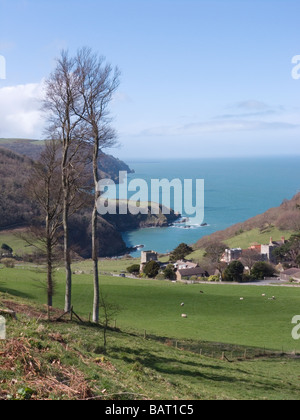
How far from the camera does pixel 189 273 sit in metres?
61.9

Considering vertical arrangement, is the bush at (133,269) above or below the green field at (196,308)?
below

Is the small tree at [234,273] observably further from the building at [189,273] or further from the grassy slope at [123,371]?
the grassy slope at [123,371]

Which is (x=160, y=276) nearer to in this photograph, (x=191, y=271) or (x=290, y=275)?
(x=191, y=271)

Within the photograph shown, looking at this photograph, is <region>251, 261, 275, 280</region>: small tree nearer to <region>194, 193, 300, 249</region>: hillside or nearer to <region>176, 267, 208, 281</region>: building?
<region>176, 267, 208, 281</region>: building

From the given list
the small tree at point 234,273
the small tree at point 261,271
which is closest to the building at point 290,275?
the small tree at point 261,271

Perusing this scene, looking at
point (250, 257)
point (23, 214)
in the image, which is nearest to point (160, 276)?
point (250, 257)

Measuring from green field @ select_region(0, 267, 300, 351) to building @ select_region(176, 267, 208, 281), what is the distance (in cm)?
1388

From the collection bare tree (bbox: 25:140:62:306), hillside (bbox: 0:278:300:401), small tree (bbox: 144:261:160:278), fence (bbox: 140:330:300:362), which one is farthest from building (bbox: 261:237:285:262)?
bare tree (bbox: 25:140:62:306)

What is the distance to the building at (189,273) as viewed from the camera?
6019cm

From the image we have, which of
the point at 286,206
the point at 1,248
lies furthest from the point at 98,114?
the point at 286,206

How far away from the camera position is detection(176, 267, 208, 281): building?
197ft

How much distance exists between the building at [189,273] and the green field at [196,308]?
13.9 m

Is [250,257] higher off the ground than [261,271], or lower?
lower

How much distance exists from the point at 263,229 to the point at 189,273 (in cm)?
5347
